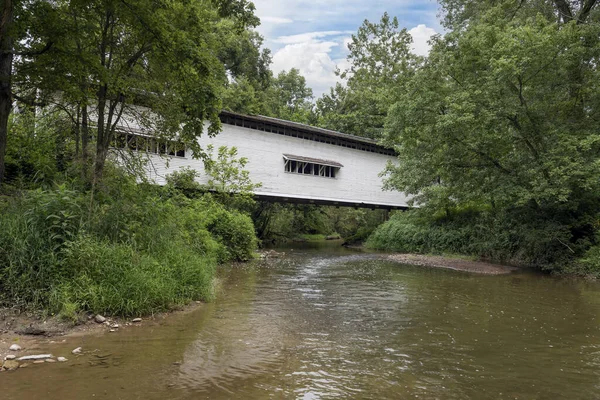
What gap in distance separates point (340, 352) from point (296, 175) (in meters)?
15.8

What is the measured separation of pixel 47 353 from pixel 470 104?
1433cm

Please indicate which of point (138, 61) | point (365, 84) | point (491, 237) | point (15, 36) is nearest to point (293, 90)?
point (365, 84)

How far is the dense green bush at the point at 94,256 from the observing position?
6531 millimetres

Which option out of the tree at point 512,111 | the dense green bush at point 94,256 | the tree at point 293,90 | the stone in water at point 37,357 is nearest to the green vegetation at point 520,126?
the tree at point 512,111

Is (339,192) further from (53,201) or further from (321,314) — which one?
(53,201)

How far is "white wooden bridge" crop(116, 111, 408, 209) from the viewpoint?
18.9 metres

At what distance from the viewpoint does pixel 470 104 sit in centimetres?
1488

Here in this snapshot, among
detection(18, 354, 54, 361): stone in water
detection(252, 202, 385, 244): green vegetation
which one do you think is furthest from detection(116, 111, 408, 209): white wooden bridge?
detection(18, 354, 54, 361): stone in water

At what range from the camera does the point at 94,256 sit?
682 centimetres

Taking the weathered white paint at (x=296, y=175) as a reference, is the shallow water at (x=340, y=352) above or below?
below

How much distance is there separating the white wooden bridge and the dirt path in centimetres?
515

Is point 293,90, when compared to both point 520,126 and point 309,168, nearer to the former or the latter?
point 309,168

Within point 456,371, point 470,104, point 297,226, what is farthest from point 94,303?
point 297,226

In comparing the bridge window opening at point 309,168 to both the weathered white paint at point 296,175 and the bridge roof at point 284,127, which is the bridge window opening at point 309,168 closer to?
the weathered white paint at point 296,175
